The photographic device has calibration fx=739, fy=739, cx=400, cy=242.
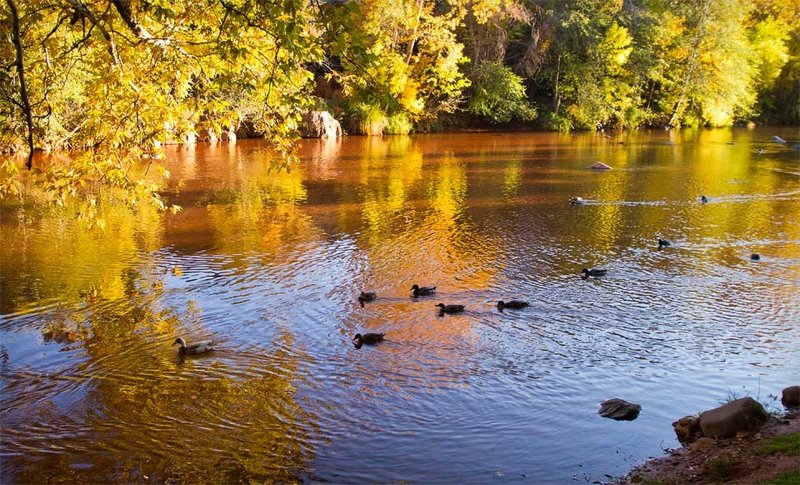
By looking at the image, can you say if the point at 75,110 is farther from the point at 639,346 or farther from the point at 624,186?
the point at 639,346

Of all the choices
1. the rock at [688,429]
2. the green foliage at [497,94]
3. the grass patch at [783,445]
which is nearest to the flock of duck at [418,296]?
the rock at [688,429]

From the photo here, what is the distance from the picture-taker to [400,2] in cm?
4459

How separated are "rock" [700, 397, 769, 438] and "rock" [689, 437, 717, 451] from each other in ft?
0.45

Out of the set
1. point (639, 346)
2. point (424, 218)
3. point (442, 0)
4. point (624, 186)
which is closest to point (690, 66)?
point (442, 0)

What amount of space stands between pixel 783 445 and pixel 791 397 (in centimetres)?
210

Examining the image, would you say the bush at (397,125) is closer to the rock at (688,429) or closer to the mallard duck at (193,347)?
the mallard duck at (193,347)

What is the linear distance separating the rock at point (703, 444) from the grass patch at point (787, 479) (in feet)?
5.01

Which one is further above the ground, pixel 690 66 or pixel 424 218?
pixel 690 66

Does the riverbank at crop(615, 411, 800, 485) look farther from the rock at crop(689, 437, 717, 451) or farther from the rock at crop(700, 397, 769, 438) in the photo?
the rock at crop(700, 397, 769, 438)

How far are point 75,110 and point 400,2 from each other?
835 inches

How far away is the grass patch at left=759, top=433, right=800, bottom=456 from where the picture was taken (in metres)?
6.60

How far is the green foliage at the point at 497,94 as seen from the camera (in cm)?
5228

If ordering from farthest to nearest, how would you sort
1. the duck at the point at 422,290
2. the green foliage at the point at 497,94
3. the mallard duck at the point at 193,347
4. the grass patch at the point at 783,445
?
1. the green foliage at the point at 497,94
2. the duck at the point at 422,290
3. the mallard duck at the point at 193,347
4. the grass patch at the point at 783,445

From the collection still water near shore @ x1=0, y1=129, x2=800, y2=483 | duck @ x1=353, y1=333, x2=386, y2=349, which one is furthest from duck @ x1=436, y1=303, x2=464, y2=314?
duck @ x1=353, y1=333, x2=386, y2=349
